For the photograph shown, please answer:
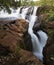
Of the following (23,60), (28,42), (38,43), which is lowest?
(38,43)

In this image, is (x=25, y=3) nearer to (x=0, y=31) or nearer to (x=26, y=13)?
(x=26, y=13)

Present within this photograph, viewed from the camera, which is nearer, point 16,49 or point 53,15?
point 16,49

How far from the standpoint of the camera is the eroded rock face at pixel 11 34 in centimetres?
953

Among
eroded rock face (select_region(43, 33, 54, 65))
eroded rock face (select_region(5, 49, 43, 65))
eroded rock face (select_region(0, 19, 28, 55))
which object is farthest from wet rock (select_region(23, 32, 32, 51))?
eroded rock face (select_region(5, 49, 43, 65))

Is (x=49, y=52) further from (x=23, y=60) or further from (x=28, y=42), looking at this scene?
(x=28, y=42)

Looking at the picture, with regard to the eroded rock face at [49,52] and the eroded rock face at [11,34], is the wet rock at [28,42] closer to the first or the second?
the eroded rock face at [11,34]

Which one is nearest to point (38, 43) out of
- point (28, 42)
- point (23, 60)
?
point (28, 42)

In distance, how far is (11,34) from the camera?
420 inches

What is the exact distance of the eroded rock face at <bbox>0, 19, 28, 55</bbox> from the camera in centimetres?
953

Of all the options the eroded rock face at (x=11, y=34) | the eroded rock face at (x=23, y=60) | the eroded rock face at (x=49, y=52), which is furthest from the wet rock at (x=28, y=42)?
the eroded rock face at (x=23, y=60)

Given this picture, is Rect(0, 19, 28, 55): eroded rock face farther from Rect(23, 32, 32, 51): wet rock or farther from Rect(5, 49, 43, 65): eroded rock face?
Rect(5, 49, 43, 65): eroded rock face

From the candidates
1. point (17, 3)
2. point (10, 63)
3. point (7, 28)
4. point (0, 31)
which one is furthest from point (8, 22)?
point (10, 63)

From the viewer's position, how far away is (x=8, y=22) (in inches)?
479

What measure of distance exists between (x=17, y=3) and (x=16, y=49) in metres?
2.22
